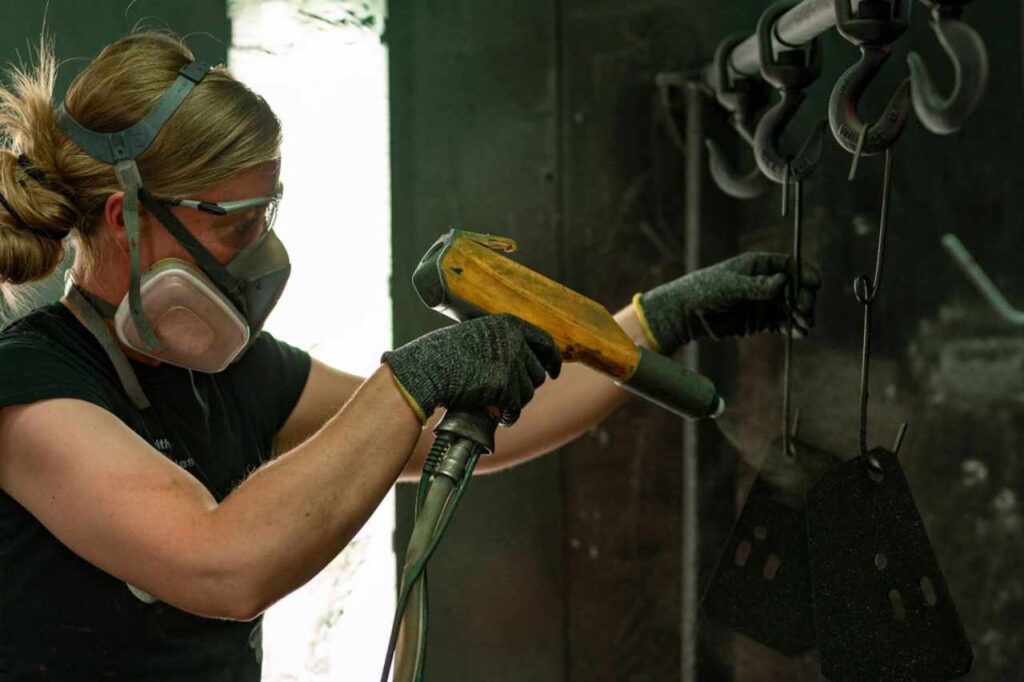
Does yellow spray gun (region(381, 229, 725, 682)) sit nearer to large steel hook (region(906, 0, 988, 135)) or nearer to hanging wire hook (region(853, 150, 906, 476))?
hanging wire hook (region(853, 150, 906, 476))

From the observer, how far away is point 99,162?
4.14ft

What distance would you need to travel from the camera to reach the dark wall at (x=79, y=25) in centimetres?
169

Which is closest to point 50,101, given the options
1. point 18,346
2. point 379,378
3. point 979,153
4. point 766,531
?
point 18,346

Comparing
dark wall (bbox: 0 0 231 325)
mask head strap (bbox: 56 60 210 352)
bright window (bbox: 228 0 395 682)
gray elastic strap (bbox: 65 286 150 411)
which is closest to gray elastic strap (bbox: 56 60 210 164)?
mask head strap (bbox: 56 60 210 352)

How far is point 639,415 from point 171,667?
0.99 metres

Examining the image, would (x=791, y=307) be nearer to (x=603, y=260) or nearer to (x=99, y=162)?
(x=603, y=260)

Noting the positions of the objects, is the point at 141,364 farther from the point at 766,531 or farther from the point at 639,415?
the point at 639,415

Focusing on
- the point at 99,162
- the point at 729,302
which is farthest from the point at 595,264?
the point at 99,162

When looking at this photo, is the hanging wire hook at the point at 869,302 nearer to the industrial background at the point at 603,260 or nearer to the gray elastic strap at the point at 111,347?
the industrial background at the point at 603,260

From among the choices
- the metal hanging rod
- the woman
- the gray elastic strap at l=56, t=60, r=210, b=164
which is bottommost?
the woman

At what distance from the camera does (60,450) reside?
111cm

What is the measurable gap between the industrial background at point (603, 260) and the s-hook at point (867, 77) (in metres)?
0.60

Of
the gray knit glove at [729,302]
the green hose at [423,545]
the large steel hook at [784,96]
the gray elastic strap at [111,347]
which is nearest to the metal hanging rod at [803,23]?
the large steel hook at [784,96]

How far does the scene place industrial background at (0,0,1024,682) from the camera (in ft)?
6.01
